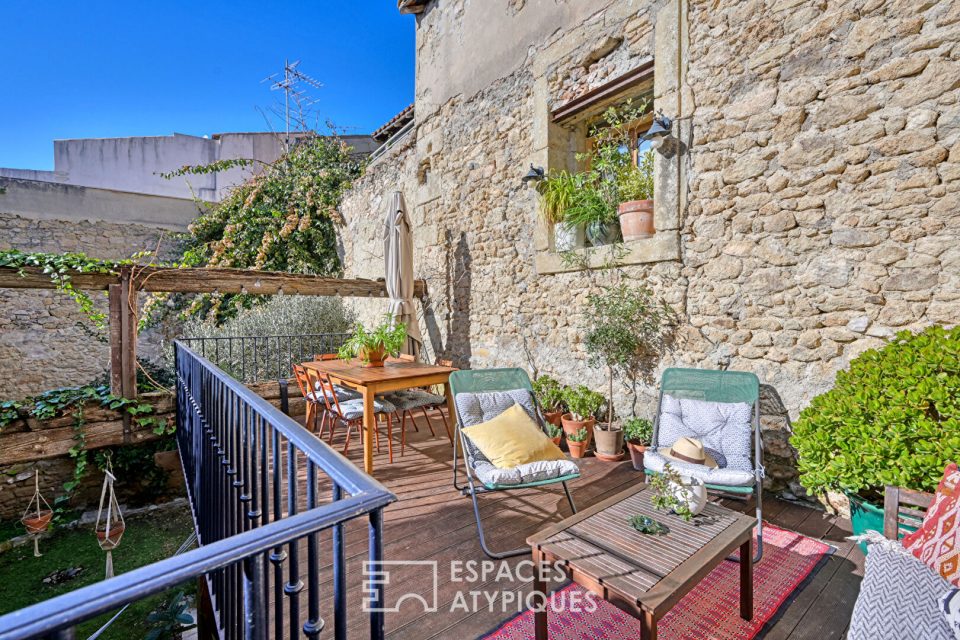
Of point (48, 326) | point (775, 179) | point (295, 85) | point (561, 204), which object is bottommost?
point (48, 326)

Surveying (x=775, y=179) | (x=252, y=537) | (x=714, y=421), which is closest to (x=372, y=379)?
(x=714, y=421)

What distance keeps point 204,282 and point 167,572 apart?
463 centimetres

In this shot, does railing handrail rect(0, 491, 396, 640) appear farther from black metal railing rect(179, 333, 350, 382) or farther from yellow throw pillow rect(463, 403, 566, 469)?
black metal railing rect(179, 333, 350, 382)

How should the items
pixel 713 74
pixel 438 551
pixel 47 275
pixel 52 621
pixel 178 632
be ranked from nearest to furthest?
pixel 52 621 → pixel 438 551 → pixel 178 632 → pixel 713 74 → pixel 47 275

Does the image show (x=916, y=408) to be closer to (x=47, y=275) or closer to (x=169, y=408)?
(x=169, y=408)

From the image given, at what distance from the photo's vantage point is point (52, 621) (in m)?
0.58

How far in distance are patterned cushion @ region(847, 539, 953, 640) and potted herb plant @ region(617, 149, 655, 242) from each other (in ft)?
9.15

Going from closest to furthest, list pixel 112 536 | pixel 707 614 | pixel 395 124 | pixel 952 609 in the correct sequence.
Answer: pixel 952 609
pixel 707 614
pixel 112 536
pixel 395 124

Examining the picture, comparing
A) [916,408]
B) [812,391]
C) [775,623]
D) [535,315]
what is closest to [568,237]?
[535,315]

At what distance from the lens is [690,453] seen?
8.67 feet

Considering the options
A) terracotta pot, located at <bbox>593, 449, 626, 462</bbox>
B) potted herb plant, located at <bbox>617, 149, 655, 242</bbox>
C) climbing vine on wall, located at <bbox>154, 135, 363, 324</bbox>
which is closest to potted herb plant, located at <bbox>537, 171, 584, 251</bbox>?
potted herb plant, located at <bbox>617, 149, 655, 242</bbox>

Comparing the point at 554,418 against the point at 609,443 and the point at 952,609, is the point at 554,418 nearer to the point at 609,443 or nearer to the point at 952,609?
the point at 609,443

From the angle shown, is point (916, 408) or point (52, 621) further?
point (916, 408)

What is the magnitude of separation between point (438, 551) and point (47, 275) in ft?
13.3
